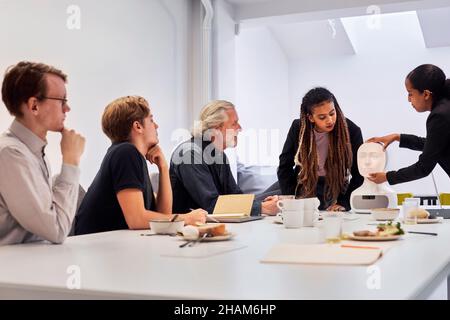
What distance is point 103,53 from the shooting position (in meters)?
4.10

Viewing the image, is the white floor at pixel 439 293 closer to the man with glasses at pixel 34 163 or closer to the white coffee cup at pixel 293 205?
the white coffee cup at pixel 293 205

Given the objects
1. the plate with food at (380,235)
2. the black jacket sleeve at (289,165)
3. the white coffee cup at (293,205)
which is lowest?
the plate with food at (380,235)

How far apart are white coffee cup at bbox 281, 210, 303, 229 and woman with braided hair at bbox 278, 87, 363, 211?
3.89ft

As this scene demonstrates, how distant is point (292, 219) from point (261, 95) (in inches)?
194

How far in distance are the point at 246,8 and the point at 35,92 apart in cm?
416

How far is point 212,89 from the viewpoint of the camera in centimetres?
536

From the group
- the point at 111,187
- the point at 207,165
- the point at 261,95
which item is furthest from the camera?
the point at 261,95

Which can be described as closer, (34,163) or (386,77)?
(34,163)

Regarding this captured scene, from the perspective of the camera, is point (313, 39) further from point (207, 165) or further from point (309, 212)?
point (309, 212)

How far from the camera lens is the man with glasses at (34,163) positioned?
1.58 meters

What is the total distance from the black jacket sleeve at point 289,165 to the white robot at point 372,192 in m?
0.61

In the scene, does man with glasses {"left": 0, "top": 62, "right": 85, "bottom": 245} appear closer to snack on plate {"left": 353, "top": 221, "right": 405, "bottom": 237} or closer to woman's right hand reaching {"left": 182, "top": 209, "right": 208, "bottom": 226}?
woman's right hand reaching {"left": 182, "top": 209, "right": 208, "bottom": 226}

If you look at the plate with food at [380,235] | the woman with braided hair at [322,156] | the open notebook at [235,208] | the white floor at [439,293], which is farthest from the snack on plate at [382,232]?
the woman with braided hair at [322,156]

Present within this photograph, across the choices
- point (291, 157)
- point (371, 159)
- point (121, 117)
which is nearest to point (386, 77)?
point (291, 157)
